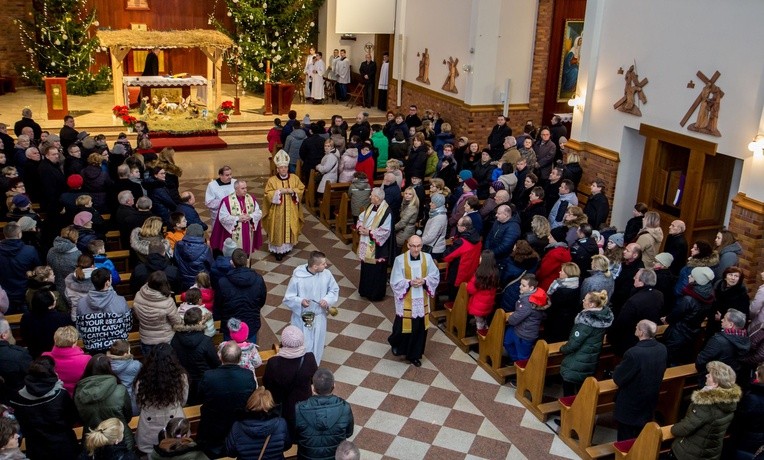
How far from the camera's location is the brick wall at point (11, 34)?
22328mm

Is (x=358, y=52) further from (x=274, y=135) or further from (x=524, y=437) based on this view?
(x=524, y=437)

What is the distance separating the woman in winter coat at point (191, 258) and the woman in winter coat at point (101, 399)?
9.25 feet

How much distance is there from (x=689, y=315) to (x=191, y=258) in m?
5.53

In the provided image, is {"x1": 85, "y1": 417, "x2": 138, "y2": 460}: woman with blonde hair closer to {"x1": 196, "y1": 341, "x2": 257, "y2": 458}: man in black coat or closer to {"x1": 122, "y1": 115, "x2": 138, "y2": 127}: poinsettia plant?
{"x1": 196, "y1": 341, "x2": 257, "y2": 458}: man in black coat

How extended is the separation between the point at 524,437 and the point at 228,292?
347cm

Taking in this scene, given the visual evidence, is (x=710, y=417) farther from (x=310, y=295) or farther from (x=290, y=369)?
(x=310, y=295)

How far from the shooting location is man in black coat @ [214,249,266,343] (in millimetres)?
7969

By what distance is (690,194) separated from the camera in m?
11.7

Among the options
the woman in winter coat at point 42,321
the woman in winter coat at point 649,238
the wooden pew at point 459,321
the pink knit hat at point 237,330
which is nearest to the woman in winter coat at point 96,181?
the woman in winter coat at point 42,321

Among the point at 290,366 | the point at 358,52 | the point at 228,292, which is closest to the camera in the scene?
the point at 290,366

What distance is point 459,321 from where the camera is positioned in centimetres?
984

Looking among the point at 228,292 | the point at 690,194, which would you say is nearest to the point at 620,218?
the point at 690,194

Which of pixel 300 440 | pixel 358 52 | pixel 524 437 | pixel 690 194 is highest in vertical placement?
pixel 358 52

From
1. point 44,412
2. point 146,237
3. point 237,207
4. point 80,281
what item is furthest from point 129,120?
point 44,412
